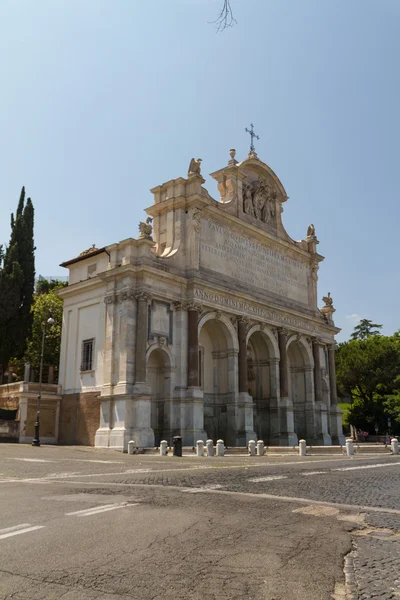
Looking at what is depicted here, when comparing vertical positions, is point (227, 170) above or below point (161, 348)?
above

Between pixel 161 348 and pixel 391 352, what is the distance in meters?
37.5

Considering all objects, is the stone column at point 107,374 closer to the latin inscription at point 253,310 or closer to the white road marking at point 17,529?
the latin inscription at point 253,310

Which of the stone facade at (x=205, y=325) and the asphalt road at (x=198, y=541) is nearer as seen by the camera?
the asphalt road at (x=198, y=541)

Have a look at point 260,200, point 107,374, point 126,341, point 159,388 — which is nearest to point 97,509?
point 126,341

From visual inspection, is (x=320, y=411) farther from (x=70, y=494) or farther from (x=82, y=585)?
(x=82, y=585)

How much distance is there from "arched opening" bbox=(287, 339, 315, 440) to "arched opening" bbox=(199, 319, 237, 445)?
8.69m

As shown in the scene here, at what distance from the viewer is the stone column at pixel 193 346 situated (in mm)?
33656

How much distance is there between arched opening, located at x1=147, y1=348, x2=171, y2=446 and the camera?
109ft

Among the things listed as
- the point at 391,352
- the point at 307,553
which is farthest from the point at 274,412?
the point at 307,553

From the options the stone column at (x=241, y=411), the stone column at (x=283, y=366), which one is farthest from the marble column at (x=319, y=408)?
the stone column at (x=241, y=411)

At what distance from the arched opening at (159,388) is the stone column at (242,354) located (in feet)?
20.2

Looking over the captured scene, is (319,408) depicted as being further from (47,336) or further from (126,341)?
(47,336)

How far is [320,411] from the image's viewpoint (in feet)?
149

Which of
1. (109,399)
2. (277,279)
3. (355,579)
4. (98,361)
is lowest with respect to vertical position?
(355,579)
